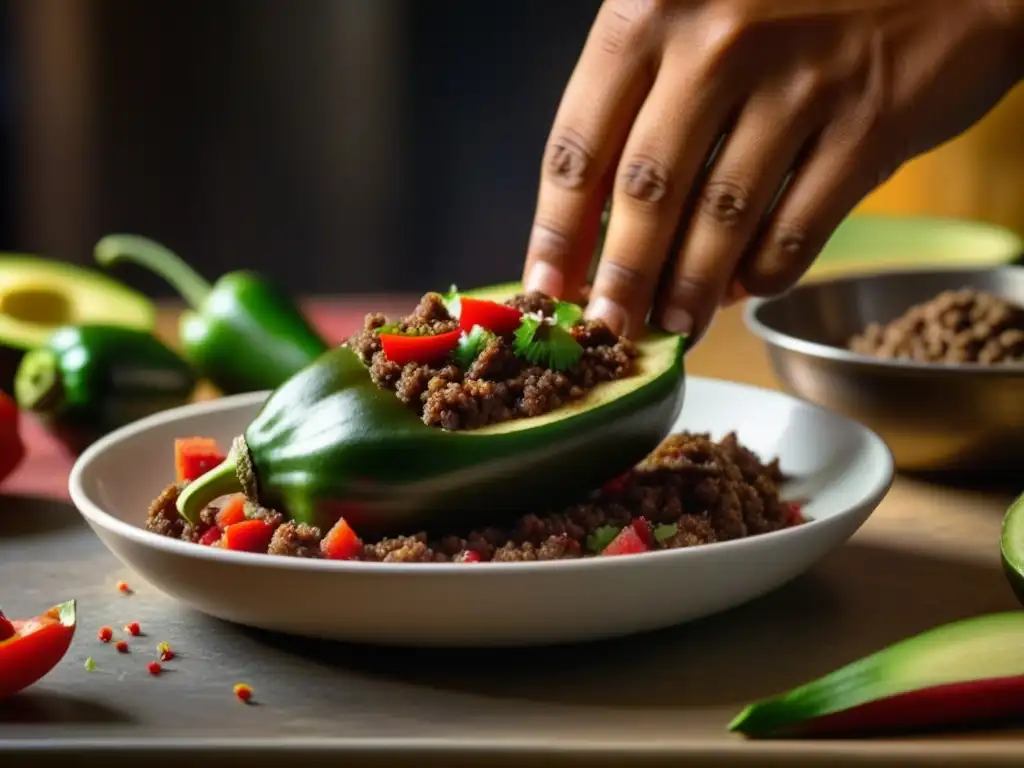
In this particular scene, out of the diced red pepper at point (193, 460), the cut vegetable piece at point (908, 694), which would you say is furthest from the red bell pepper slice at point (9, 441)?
the cut vegetable piece at point (908, 694)

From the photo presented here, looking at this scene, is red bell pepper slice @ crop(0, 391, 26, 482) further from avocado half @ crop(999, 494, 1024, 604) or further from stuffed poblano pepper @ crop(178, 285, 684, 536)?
avocado half @ crop(999, 494, 1024, 604)

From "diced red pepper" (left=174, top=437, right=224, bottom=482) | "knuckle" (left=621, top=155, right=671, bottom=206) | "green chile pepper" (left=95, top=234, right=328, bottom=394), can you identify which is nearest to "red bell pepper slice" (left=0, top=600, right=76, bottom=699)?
"diced red pepper" (left=174, top=437, right=224, bottom=482)

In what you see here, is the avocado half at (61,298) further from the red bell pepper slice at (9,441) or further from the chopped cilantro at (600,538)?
the chopped cilantro at (600,538)

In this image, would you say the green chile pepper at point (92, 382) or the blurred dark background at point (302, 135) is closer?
the green chile pepper at point (92, 382)

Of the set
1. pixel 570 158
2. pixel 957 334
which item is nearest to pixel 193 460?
pixel 570 158

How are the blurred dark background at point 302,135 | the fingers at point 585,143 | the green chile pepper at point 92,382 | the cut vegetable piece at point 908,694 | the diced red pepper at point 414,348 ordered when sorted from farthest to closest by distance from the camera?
the blurred dark background at point 302,135 → the green chile pepper at point 92,382 → the fingers at point 585,143 → the diced red pepper at point 414,348 → the cut vegetable piece at point 908,694

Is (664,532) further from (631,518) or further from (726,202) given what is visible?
(726,202)
